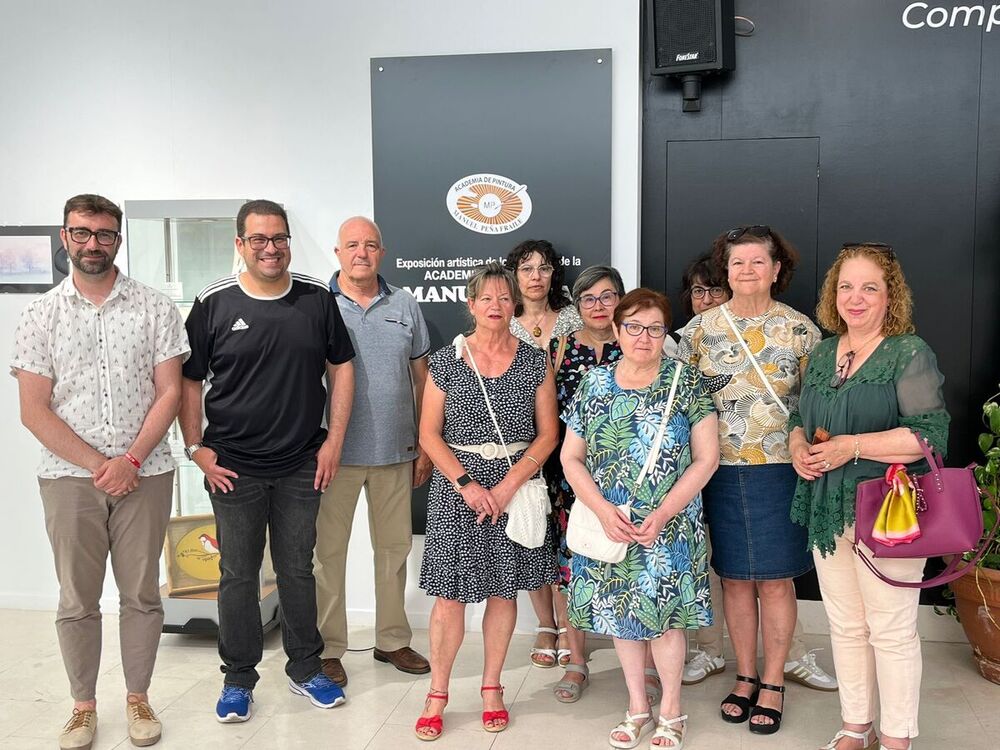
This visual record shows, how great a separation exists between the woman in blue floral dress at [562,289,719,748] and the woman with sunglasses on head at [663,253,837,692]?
2.18 feet

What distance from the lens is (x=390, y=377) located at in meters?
3.74

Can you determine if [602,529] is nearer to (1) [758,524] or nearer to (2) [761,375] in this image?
(1) [758,524]

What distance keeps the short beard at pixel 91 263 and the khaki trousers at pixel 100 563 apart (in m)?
0.69

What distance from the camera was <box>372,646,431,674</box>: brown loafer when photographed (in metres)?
3.87

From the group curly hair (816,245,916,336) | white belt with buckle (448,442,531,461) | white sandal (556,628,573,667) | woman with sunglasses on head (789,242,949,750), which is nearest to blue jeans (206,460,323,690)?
white belt with buckle (448,442,531,461)

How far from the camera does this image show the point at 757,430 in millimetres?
3154

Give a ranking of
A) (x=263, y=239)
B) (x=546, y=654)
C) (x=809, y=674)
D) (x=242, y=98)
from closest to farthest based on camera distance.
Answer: (x=263, y=239), (x=809, y=674), (x=546, y=654), (x=242, y=98)

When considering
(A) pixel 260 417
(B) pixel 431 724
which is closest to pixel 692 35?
(A) pixel 260 417

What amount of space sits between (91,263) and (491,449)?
1.47 m

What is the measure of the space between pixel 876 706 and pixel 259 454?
7.74 ft

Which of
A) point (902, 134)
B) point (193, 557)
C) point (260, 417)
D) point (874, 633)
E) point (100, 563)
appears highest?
point (902, 134)

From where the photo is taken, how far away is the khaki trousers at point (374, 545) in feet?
12.5

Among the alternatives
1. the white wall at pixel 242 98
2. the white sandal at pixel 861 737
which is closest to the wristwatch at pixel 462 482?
the white wall at pixel 242 98

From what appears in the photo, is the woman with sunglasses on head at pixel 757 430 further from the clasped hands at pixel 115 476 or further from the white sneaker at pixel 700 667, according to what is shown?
the clasped hands at pixel 115 476
